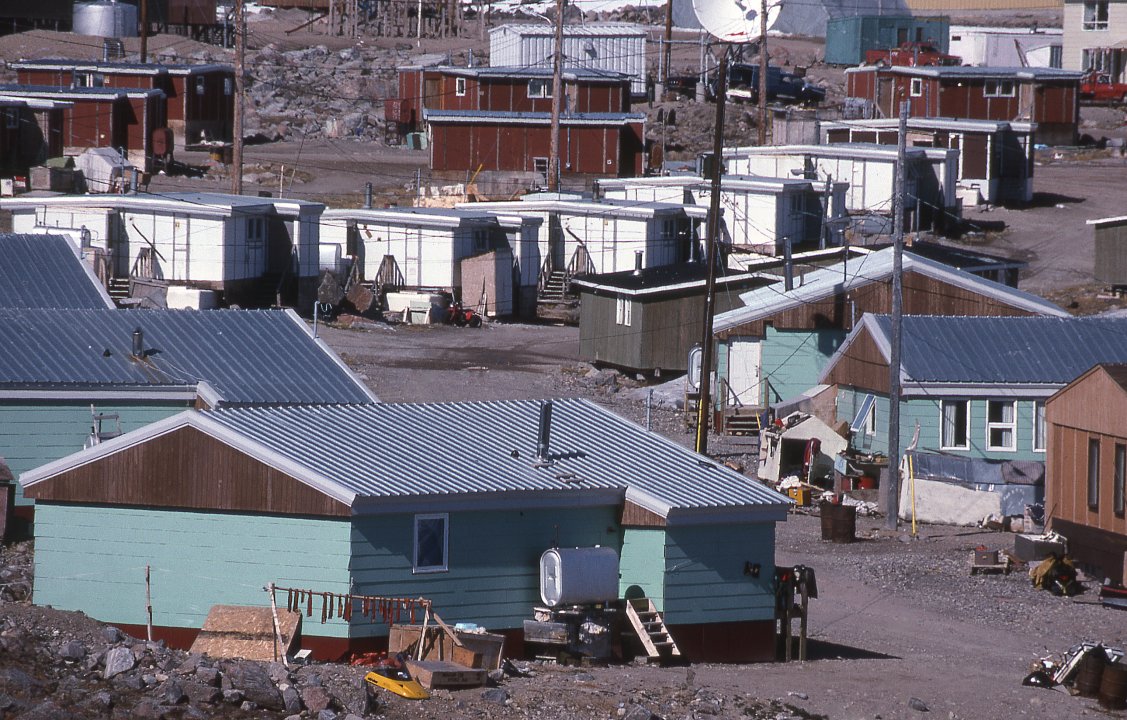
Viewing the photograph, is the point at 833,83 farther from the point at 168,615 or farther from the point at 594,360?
the point at 168,615

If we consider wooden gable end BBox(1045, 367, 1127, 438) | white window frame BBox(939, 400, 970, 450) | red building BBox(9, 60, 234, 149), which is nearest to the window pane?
wooden gable end BBox(1045, 367, 1127, 438)

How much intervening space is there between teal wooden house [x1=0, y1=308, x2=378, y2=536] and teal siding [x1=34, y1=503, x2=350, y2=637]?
545cm

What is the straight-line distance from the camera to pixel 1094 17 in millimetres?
93438

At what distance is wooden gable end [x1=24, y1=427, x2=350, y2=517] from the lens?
21.5 meters

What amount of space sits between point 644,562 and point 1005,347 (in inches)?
683

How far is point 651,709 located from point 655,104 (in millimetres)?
67257

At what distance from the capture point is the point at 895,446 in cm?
3453

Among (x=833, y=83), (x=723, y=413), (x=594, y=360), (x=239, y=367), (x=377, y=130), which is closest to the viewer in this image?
(x=239, y=367)

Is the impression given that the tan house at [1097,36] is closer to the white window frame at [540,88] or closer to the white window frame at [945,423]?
the white window frame at [540,88]

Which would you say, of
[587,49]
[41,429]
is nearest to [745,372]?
[41,429]

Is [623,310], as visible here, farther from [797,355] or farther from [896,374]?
[896,374]

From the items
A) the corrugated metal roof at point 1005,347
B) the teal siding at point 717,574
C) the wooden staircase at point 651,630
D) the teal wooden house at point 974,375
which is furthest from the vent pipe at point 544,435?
the corrugated metal roof at point 1005,347

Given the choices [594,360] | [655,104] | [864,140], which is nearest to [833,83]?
[655,104]

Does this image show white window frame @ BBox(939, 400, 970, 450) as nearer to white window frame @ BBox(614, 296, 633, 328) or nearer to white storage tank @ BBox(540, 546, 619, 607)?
white window frame @ BBox(614, 296, 633, 328)
